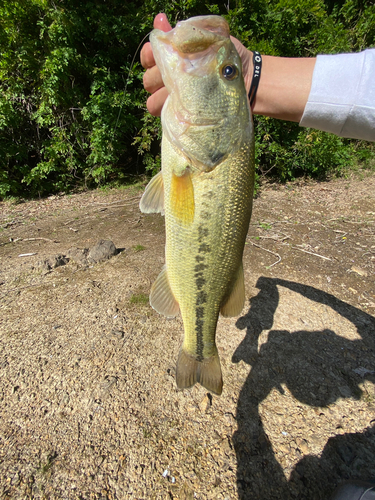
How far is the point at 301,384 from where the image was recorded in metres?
2.66

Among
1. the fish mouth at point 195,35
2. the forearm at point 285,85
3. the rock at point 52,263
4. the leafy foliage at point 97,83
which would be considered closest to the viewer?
the fish mouth at point 195,35

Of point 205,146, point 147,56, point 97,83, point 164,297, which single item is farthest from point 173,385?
point 97,83

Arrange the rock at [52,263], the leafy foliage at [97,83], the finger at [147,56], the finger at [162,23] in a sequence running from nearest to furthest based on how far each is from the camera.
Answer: the finger at [162,23]
the finger at [147,56]
the rock at [52,263]
the leafy foliage at [97,83]

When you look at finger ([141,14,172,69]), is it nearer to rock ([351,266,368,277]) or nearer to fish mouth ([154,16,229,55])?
fish mouth ([154,16,229,55])

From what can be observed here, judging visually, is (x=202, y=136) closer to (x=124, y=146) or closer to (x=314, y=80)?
(x=314, y=80)

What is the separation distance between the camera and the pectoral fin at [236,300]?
1784mm

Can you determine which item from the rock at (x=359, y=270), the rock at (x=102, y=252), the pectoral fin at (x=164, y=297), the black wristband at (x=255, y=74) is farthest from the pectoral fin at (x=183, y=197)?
the rock at (x=359, y=270)

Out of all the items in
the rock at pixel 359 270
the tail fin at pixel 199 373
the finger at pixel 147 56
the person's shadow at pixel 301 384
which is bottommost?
the person's shadow at pixel 301 384

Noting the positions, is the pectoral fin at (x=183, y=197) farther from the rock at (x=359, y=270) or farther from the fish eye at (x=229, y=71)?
the rock at (x=359, y=270)

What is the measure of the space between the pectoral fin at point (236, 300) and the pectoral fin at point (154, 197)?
65 cm

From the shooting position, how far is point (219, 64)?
1.45 m

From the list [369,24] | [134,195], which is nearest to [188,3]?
[134,195]

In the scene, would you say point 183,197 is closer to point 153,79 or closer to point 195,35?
point 195,35

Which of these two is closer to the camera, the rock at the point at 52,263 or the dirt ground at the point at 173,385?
the dirt ground at the point at 173,385
